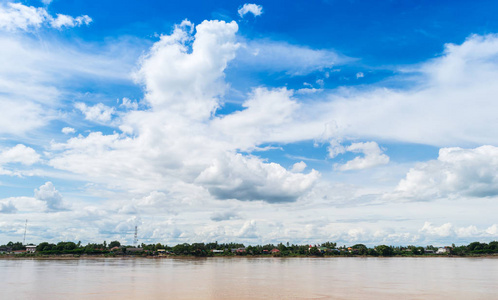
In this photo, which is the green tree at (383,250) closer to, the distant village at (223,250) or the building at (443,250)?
the distant village at (223,250)

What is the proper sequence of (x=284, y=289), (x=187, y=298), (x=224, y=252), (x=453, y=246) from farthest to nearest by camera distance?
(x=453, y=246) → (x=224, y=252) → (x=284, y=289) → (x=187, y=298)

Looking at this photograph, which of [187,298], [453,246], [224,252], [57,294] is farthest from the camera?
[453,246]

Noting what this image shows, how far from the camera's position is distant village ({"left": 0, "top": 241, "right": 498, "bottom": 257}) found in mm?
143500

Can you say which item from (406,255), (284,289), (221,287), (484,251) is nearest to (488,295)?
(284,289)

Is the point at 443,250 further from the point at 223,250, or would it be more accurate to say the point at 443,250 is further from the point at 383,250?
the point at 223,250

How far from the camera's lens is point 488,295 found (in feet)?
112

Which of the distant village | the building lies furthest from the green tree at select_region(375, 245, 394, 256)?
the building

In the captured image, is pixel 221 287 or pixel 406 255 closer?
pixel 221 287

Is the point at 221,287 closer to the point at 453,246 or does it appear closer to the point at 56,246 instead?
the point at 56,246

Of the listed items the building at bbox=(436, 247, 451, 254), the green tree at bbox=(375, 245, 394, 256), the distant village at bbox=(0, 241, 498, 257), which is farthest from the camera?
the building at bbox=(436, 247, 451, 254)

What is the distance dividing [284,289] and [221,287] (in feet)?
23.7

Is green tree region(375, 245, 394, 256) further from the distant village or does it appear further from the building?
the building

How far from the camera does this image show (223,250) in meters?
177

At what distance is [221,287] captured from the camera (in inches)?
1551
